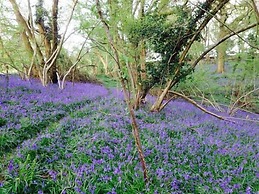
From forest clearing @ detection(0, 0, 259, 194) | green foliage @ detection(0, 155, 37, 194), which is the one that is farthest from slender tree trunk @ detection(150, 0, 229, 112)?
green foliage @ detection(0, 155, 37, 194)

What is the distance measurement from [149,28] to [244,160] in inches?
246

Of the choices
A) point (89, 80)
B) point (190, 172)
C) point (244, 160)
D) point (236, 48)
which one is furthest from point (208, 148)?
point (89, 80)

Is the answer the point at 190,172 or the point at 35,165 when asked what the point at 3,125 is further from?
the point at 190,172

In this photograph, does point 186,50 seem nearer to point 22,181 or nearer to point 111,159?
point 111,159

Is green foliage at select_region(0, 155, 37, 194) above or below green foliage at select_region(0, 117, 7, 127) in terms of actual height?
below

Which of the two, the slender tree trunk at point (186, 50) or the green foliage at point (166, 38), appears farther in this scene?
the green foliage at point (166, 38)

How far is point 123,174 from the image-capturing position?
4.16 m

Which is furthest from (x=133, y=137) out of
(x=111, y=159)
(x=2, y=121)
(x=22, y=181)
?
(x=2, y=121)

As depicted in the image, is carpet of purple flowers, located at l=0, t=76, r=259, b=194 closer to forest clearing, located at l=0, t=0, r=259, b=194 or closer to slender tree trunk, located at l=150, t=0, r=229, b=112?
forest clearing, located at l=0, t=0, r=259, b=194

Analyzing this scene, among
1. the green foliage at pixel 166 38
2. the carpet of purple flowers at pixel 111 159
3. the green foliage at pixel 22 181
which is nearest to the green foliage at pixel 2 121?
the carpet of purple flowers at pixel 111 159

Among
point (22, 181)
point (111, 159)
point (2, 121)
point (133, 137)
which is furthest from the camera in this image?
point (2, 121)

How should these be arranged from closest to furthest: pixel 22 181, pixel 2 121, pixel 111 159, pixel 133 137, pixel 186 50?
pixel 22 181, pixel 111 159, pixel 133 137, pixel 2 121, pixel 186 50

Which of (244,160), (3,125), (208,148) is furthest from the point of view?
(3,125)

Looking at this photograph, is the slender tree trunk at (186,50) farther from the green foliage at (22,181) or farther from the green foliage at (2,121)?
the green foliage at (22,181)
